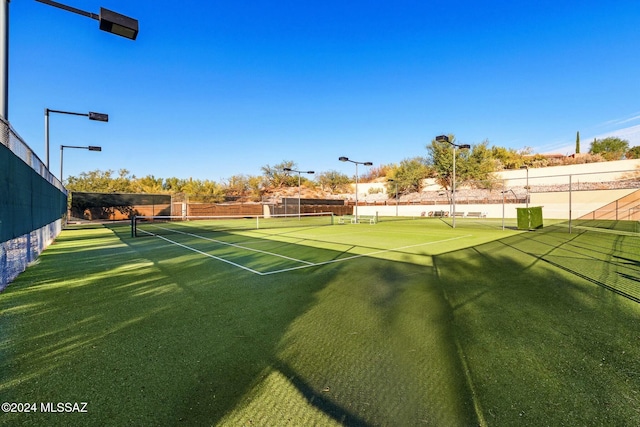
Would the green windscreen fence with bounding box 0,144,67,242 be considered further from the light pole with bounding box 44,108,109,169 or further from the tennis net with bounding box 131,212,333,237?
the tennis net with bounding box 131,212,333,237

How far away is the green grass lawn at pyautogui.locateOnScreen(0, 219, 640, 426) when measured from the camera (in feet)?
6.59

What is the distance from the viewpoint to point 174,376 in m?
2.39

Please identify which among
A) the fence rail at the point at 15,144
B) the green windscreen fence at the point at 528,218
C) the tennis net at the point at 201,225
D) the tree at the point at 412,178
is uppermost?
the tree at the point at 412,178

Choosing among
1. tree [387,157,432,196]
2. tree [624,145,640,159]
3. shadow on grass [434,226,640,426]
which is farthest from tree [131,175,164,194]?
tree [624,145,640,159]

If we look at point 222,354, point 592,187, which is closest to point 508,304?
point 222,354

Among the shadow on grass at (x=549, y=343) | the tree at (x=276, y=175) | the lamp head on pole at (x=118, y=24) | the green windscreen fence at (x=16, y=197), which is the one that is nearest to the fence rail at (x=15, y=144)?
the green windscreen fence at (x=16, y=197)

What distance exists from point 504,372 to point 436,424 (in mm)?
1052

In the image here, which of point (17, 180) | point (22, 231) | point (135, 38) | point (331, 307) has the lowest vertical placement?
point (331, 307)

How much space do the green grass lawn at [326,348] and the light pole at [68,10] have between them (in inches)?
136

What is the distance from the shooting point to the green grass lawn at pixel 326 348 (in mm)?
2010

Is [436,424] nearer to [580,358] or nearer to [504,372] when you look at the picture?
[504,372]

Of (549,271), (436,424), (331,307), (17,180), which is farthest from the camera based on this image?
(549,271)

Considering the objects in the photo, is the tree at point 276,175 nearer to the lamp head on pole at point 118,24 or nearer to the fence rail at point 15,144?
the fence rail at point 15,144

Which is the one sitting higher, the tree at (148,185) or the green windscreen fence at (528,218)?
the tree at (148,185)
